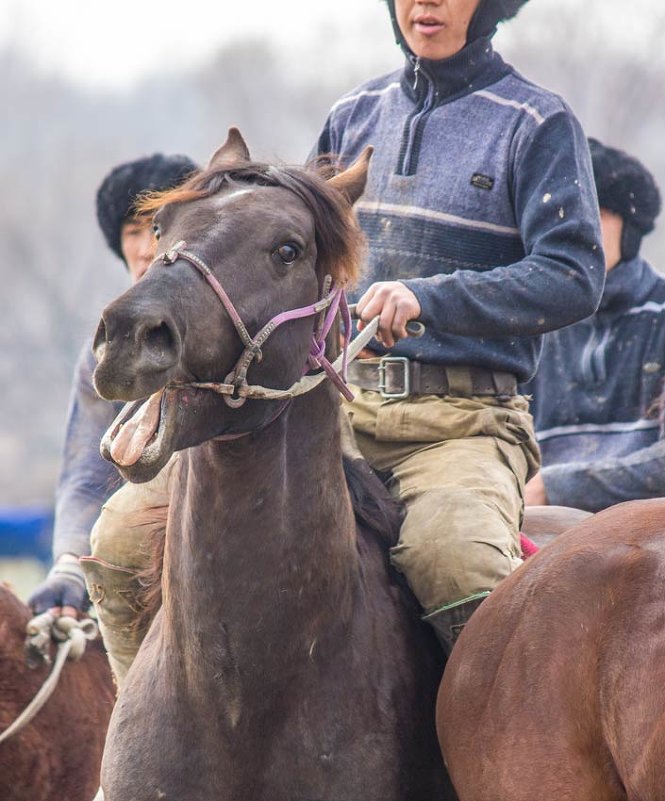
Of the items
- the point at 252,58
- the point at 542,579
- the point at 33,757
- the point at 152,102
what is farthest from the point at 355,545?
the point at 152,102

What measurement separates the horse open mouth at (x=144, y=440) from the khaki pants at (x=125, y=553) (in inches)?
33.9

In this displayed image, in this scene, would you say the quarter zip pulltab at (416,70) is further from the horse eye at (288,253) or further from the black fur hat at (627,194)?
the black fur hat at (627,194)

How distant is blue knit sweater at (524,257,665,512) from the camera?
265 inches

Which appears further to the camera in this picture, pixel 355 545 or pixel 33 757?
pixel 33 757

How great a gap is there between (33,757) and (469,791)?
9.77ft

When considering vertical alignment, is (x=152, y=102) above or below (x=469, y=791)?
below

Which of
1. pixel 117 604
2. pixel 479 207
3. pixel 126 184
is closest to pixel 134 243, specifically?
pixel 126 184

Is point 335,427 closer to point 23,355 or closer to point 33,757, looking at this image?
point 33,757

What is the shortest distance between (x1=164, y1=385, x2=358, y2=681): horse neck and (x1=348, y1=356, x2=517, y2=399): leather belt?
2.41 feet

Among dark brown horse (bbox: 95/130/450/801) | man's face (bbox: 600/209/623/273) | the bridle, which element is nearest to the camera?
the bridle

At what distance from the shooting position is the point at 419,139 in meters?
4.85

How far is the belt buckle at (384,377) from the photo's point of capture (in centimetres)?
461

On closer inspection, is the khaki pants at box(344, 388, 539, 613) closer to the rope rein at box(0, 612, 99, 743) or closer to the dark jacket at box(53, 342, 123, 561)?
the dark jacket at box(53, 342, 123, 561)

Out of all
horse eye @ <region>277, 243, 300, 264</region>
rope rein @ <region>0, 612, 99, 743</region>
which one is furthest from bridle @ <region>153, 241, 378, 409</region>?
rope rein @ <region>0, 612, 99, 743</region>
